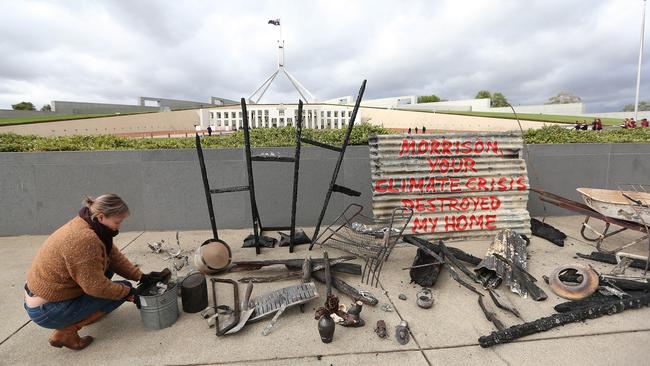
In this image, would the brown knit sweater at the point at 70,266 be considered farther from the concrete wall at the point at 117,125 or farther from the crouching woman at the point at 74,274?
the concrete wall at the point at 117,125

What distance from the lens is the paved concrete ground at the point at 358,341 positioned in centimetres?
269

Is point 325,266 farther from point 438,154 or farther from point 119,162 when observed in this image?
point 119,162

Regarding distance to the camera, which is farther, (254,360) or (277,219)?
(277,219)

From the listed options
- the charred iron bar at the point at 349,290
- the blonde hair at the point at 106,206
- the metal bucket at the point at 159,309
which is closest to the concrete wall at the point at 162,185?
the charred iron bar at the point at 349,290

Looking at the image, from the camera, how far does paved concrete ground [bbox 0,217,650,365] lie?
2.69 m

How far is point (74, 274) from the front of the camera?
2.58 meters

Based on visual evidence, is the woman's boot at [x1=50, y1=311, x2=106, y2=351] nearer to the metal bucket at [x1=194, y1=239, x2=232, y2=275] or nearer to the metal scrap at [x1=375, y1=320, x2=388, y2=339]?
the metal bucket at [x1=194, y1=239, x2=232, y2=275]

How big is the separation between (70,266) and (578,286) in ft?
16.2

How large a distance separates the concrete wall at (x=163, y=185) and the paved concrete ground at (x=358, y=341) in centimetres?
254

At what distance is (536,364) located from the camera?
2.60m

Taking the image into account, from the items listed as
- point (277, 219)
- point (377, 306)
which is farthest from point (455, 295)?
point (277, 219)

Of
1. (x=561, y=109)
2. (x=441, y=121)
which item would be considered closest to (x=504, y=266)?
(x=441, y=121)

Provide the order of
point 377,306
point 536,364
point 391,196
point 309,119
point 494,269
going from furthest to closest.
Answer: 1. point 309,119
2. point 391,196
3. point 494,269
4. point 377,306
5. point 536,364

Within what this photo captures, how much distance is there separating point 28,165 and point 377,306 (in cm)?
667
